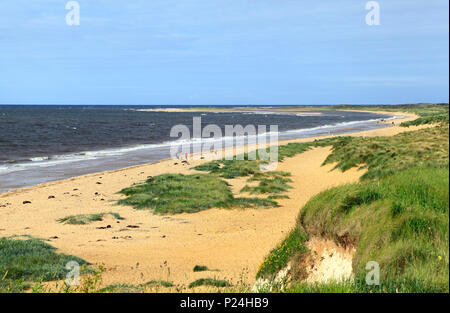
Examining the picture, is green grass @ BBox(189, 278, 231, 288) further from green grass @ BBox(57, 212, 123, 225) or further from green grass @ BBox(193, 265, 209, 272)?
green grass @ BBox(57, 212, 123, 225)

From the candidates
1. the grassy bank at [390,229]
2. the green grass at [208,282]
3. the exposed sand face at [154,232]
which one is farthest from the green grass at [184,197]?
the grassy bank at [390,229]

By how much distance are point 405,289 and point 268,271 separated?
376 centimetres

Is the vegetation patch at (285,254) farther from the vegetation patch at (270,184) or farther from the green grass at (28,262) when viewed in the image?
the vegetation patch at (270,184)

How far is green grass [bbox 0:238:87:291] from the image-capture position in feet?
30.4

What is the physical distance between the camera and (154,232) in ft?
47.8

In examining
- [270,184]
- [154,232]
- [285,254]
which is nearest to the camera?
[285,254]

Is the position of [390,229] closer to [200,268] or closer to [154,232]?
[200,268]

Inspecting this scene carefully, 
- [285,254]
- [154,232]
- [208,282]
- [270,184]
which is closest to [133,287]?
[208,282]

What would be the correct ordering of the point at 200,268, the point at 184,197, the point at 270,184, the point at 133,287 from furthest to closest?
the point at 270,184
the point at 184,197
the point at 200,268
the point at 133,287

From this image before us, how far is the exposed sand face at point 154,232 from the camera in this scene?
34.6ft

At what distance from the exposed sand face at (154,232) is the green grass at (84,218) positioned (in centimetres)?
32

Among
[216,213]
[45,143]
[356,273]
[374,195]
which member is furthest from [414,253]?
[45,143]

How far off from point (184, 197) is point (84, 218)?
477 centimetres

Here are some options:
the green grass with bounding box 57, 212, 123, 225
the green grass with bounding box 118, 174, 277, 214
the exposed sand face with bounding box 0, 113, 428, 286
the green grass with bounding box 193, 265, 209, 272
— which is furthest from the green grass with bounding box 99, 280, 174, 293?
the green grass with bounding box 118, 174, 277, 214
